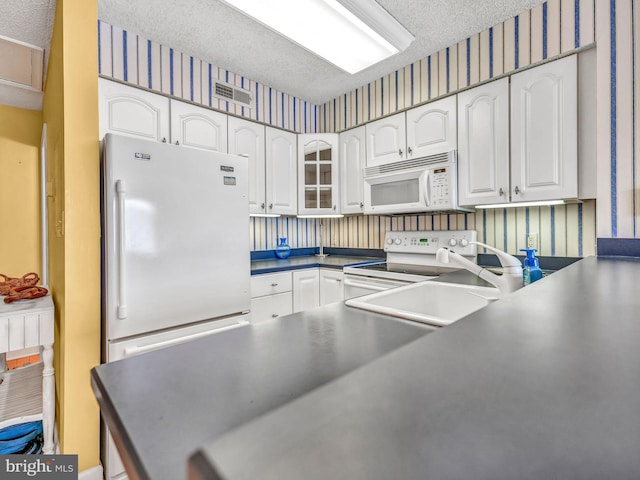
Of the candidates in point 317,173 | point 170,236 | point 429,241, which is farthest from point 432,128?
point 170,236

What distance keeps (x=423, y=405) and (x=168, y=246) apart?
1744mm

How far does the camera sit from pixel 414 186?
2594mm

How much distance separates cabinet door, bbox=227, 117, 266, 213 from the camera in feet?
9.47

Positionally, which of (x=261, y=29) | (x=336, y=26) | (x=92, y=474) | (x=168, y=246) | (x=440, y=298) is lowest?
(x=92, y=474)

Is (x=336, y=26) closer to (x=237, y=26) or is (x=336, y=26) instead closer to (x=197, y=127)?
(x=237, y=26)

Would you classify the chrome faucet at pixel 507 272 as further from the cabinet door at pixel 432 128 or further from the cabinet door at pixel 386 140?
the cabinet door at pixel 386 140

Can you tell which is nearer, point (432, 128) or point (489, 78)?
point (489, 78)

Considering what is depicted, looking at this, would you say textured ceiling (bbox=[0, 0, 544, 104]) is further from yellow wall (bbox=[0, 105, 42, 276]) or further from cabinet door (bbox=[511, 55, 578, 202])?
yellow wall (bbox=[0, 105, 42, 276])

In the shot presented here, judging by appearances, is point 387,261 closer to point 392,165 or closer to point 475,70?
point 392,165

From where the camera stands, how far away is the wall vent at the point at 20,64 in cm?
230

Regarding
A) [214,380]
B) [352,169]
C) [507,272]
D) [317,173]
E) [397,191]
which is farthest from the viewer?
[317,173]

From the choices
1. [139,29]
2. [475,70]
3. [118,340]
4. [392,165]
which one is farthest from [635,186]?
[139,29]

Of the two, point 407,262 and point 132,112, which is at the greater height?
point 132,112

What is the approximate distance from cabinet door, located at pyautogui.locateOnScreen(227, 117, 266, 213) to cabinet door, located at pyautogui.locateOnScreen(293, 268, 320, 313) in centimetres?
74
